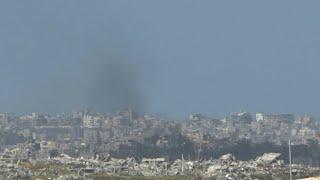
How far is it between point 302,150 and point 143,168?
39374 mm

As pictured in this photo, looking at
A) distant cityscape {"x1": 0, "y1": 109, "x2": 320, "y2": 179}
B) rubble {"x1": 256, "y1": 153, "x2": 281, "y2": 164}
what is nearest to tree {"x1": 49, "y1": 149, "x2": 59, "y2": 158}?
distant cityscape {"x1": 0, "y1": 109, "x2": 320, "y2": 179}

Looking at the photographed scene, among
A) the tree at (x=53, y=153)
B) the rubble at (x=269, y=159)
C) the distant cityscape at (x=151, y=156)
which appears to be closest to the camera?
the distant cityscape at (x=151, y=156)

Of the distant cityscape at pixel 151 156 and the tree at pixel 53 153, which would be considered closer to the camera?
the distant cityscape at pixel 151 156

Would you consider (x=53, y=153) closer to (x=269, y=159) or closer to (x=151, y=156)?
(x=151, y=156)

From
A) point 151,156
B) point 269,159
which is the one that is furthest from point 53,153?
point 269,159

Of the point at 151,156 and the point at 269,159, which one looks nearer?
the point at 269,159

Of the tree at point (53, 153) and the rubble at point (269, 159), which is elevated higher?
the tree at point (53, 153)

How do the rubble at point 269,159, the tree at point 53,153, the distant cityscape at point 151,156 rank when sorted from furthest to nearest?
the tree at point 53,153 < the rubble at point 269,159 < the distant cityscape at point 151,156

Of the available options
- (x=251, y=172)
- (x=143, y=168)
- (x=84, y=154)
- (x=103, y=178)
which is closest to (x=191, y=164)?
(x=143, y=168)

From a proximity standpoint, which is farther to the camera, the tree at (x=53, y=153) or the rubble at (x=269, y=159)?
the tree at (x=53, y=153)

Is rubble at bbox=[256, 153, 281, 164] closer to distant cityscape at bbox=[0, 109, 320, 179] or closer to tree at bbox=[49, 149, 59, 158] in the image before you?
distant cityscape at bbox=[0, 109, 320, 179]

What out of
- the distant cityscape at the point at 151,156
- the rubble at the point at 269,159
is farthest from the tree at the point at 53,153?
the rubble at the point at 269,159

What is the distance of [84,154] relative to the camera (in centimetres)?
16925

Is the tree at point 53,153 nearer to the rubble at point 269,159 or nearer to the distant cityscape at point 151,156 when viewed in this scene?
the distant cityscape at point 151,156
